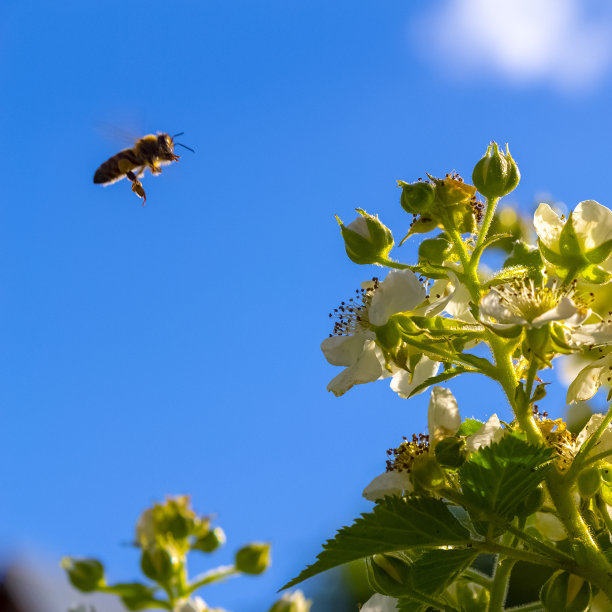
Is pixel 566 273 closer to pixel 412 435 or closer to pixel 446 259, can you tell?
pixel 446 259

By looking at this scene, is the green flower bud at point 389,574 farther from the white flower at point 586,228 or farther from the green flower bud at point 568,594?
the white flower at point 586,228

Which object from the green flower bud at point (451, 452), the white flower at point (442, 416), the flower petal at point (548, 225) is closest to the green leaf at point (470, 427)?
the white flower at point (442, 416)

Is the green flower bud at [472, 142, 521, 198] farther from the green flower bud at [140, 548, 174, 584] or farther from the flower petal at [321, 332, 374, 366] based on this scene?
the green flower bud at [140, 548, 174, 584]

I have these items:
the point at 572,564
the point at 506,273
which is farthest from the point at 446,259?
the point at 572,564

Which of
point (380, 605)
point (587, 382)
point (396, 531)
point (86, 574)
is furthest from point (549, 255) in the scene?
point (86, 574)

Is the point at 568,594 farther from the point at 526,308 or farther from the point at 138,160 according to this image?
the point at 138,160

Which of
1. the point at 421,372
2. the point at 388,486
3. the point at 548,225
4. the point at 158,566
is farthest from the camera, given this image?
the point at 421,372
